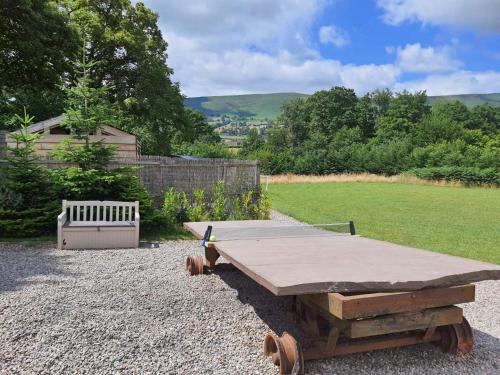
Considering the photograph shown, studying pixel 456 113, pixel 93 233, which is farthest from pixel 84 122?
pixel 456 113

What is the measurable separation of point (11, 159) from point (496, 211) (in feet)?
57.5

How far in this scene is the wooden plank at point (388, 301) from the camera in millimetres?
3037

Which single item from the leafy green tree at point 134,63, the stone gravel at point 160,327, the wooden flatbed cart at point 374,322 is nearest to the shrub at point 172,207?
the stone gravel at point 160,327

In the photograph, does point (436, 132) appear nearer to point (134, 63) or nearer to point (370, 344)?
point (134, 63)

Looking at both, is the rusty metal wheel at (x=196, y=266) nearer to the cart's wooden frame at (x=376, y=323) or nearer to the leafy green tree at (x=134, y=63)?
the cart's wooden frame at (x=376, y=323)

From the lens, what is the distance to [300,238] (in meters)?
5.66

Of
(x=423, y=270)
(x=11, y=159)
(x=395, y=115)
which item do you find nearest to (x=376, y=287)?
(x=423, y=270)

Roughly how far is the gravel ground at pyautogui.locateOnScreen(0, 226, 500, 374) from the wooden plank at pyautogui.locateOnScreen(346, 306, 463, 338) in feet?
1.40

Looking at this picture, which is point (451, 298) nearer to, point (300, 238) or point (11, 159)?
point (300, 238)

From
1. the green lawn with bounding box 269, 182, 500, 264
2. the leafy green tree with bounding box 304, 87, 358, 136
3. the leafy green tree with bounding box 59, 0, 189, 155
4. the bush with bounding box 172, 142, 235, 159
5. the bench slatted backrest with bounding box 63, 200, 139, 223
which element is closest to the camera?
the bench slatted backrest with bounding box 63, 200, 139, 223

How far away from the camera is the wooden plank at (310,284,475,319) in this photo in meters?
3.04

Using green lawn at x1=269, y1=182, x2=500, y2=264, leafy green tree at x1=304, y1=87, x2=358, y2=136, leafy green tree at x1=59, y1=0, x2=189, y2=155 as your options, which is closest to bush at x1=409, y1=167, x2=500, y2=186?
green lawn at x1=269, y1=182, x2=500, y2=264

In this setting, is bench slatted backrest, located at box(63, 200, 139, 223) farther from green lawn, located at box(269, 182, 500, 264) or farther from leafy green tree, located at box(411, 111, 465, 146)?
leafy green tree, located at box(411, 111, 465, 146)

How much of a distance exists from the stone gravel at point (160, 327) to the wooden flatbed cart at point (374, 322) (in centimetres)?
16
